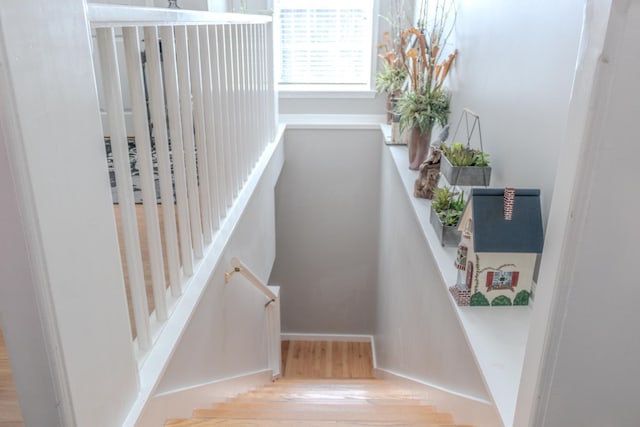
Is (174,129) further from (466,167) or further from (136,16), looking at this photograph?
(466,167)

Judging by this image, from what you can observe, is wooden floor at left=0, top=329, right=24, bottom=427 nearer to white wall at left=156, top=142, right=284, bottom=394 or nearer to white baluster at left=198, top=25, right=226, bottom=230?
white wall at left=156, top=142, right=284, bottom=394

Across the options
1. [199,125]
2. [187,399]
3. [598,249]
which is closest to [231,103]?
[199,125]

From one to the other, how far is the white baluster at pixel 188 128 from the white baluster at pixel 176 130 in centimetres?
5

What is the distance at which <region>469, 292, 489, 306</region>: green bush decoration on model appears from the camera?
1.68m

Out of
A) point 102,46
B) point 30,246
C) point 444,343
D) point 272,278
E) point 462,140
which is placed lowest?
point 272,278

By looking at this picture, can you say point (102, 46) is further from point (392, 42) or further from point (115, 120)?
point (392, 42)

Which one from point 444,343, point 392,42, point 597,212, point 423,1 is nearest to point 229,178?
point 444,343

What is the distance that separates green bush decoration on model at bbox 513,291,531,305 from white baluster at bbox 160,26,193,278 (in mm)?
1097

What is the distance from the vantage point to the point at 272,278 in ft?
17.8

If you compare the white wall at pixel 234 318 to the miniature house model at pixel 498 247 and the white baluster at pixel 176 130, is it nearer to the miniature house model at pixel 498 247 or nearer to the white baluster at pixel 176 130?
the white baluster at pixel 176 130

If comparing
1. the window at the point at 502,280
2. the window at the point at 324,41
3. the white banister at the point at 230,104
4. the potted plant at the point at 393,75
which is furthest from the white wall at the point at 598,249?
the window at the point at 324,41

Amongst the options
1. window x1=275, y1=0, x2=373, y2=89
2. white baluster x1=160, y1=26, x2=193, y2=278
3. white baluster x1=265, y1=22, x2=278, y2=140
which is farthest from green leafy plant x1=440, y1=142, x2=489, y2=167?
window x1=275, y1=0, x2=373, y2=89

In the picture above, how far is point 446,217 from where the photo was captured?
6.99 ft

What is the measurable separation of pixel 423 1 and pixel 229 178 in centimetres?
251
